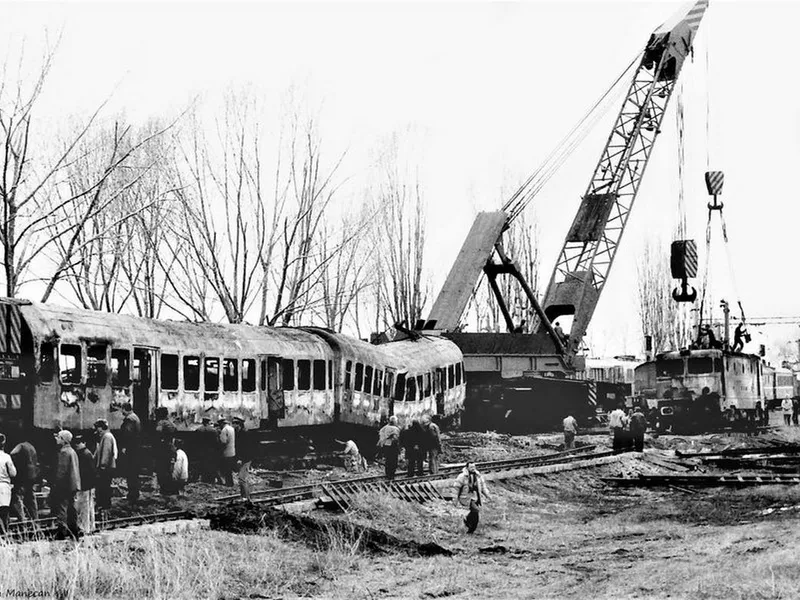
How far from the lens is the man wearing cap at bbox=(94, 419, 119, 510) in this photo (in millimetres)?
14281

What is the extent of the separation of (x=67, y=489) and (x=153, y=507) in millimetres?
3367

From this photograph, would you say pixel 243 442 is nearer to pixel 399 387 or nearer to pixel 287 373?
pixel 287 373

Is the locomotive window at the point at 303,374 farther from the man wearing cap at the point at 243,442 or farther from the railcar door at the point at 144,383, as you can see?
the railcar door at the point at 144,383

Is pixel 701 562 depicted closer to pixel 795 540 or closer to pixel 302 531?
pixel 795 540

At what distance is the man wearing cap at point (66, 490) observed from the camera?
489 inches

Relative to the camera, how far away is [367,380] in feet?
79.4

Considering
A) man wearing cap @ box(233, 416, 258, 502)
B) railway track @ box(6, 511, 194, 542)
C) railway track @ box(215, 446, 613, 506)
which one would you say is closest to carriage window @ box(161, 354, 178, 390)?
man wearing cap @ box(233, 416, 258, 502)

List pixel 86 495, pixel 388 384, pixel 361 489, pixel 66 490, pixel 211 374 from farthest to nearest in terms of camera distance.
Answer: pixel 388 384
pixel 211 374
pixel 361 489
pixel 86 495
pixel 66 490

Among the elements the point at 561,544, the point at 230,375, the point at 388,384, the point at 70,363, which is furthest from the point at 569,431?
the point at 70,363

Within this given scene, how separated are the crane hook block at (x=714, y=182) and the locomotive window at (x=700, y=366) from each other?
8.12 metres

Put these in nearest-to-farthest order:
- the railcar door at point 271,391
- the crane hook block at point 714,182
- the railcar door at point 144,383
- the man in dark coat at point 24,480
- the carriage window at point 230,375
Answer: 1. the man in dark coat at point 24,480
2. the railcar door at point 144,383
3. the carriage window at point 230,375
4. the railcar door at point 271,391
5. the crane hook block at point 714,182

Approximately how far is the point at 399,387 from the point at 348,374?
10.8ft

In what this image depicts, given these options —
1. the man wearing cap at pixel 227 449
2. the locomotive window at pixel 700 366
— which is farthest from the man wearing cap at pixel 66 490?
the locomotive window at pixel 700 366

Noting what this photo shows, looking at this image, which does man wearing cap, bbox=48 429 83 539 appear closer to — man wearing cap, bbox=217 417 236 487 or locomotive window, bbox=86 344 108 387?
locomotive window, bbox=86 344 108 387
